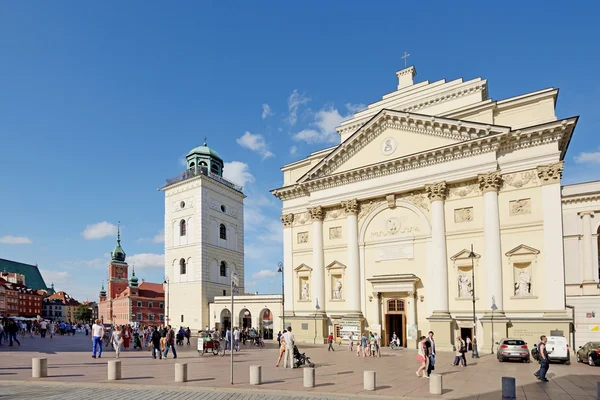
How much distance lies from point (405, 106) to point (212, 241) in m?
35.9

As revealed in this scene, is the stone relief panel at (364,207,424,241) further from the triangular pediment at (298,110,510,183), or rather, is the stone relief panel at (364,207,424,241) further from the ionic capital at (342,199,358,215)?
the triangular pediment at (298,110,510,183)

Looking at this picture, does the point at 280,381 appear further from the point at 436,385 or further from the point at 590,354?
the point at 590,354

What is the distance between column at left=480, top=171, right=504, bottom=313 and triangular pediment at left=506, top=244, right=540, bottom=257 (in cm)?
72

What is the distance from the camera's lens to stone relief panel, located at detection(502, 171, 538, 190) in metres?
29.7

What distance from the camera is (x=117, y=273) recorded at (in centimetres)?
12319

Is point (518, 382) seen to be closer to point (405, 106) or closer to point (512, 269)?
point (512, 269)

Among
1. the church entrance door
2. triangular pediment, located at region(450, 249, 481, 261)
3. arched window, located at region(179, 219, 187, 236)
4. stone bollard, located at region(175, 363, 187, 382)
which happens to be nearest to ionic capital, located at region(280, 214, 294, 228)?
the church entrance door

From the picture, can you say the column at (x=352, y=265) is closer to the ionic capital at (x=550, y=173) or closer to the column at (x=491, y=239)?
the column at (x=491, y=239)

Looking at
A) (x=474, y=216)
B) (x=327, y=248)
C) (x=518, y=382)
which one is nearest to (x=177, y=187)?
(x=327, y=248)

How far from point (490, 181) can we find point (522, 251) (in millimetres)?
4715

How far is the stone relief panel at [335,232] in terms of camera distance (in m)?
38.4

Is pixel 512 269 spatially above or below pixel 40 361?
above

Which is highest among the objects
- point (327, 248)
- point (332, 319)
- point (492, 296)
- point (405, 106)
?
point (405, 106)

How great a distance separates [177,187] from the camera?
223 ft
